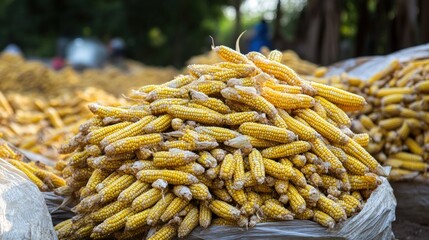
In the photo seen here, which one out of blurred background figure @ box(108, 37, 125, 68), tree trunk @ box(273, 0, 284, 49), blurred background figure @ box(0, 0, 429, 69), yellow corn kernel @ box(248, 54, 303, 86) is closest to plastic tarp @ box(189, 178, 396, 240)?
yellow corn kernel @ box(248, 54, 303, 86)

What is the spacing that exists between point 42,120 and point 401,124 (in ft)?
15.3

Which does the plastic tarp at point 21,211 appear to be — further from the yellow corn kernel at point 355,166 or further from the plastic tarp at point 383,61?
the plastic tarp at point 383,61

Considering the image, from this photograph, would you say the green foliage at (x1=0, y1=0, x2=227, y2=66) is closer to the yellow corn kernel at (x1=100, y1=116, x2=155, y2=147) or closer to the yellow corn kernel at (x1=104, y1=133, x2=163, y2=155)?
the yellow corn kernel at (x1=100, y1=116, x2=155, y2=147)

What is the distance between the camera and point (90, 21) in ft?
84.9

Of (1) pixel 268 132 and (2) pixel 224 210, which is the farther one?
(1) pixel 268 132

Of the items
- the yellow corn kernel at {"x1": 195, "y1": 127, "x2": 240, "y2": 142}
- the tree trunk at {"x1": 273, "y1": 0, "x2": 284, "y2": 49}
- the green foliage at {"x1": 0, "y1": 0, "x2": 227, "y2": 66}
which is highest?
the yellow corn kernel at {"x1": 195, "y1": 127, "x2": 240, "y2": 142}

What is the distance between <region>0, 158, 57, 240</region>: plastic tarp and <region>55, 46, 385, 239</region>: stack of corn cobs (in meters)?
0.25

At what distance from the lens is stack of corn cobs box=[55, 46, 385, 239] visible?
3.12 metres

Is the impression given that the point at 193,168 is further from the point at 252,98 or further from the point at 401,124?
the point at 401,124

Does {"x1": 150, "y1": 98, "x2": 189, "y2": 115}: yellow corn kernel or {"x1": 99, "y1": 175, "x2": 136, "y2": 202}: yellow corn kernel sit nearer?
{"x1": 99, "y1": 175, "x2": 136, "y2": 202}: yellow corn kernel

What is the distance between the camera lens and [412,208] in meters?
4.86

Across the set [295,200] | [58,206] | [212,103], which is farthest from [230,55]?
[58,206]

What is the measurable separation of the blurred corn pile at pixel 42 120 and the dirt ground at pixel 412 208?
10.5ft

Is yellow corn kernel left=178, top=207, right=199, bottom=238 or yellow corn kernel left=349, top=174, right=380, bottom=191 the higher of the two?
yellow corn kernel left=349, top=174, right=380, bottom=191
